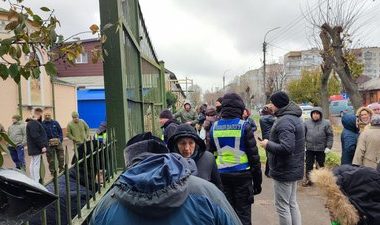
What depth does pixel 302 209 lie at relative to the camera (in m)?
7.24

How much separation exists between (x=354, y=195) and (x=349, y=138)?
3.75m

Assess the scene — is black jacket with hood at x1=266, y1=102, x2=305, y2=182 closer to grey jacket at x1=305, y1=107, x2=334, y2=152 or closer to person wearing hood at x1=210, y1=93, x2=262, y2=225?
person wearing hood at x1=210, y1=93, x2=262, y2=225

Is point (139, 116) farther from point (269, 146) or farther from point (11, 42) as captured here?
point (11, 42)

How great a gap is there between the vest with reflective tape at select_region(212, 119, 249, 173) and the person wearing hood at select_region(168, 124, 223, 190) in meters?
0.98

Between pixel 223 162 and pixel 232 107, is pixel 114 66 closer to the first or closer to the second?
pixel 232 107

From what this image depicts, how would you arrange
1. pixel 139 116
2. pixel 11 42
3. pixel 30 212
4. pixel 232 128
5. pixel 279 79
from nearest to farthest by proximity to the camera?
pixel 30 212 < pixel 11 42 < pixel 232 128 < pixel 139 116 < pixel 279 79

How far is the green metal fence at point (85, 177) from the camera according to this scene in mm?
2812

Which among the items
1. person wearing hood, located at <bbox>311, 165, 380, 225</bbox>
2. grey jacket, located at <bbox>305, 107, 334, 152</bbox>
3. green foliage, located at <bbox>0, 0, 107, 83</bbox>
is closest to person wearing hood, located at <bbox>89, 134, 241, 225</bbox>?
green foliage, located at <bbox>0, 0, 107, 83</bbox>

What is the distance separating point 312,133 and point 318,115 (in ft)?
1.29

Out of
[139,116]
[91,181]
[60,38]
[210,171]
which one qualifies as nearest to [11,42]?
[60,38]

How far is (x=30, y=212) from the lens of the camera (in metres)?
1.42

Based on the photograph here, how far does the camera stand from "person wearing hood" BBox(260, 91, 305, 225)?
198 inches

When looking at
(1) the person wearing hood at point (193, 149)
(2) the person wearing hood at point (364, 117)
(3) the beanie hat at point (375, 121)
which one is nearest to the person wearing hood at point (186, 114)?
(2) the person wearing hood at point (364, 117)

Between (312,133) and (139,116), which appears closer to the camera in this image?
(139,116)
